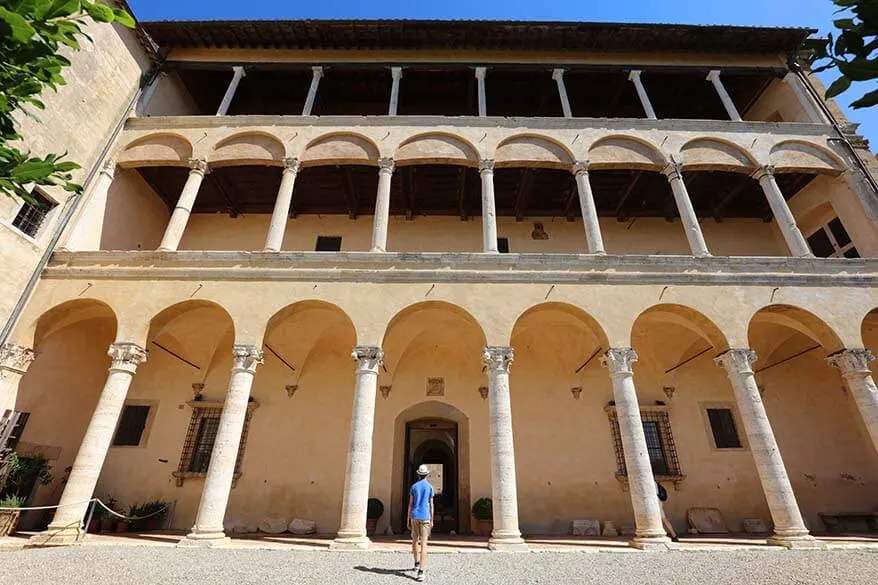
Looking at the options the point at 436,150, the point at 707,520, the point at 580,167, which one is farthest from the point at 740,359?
the point at 436,150

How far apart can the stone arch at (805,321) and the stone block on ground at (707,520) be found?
494 centimetres

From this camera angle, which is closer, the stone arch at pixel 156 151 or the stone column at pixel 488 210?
the stone column at pixel 488 210

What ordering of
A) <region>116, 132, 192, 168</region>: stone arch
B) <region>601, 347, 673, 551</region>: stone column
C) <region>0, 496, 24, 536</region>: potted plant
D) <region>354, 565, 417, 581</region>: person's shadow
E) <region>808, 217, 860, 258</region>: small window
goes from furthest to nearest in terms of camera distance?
<region>808, 217, 860, 258</region>: small window
<region>116, 132, 192, 168</region>: stone arch
<region>0, 496, 24, 536</region>: potted plant
<region>601, 347, 673, 551</region>: stone column
<region>354, 565, 417, 581</region>: person's shadow

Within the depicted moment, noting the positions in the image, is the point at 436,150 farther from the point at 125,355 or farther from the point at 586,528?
the point at 586,528

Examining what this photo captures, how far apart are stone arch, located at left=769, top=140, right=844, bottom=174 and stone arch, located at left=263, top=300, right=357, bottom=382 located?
13.0 meters

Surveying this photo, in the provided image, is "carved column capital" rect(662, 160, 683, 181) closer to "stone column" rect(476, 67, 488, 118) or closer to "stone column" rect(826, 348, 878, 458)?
"stone column" rect(476, 67, 488, 118)

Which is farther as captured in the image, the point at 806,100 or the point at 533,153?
the point at 806,100

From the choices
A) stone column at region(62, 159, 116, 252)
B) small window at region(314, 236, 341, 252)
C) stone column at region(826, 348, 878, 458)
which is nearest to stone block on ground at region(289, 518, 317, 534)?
small window at region(314, 236, 341, 252)

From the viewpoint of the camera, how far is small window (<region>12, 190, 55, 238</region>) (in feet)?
32.0

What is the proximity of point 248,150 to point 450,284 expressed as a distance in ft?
24.0

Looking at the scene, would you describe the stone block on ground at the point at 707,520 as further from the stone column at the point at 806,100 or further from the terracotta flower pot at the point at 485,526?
the stone column at the point at 806,100

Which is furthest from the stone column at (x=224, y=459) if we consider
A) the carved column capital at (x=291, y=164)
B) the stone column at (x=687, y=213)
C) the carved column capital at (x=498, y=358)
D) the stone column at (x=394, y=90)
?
the stone column at (x=687, y=213)

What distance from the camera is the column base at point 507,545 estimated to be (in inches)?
296

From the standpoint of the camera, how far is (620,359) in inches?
357
